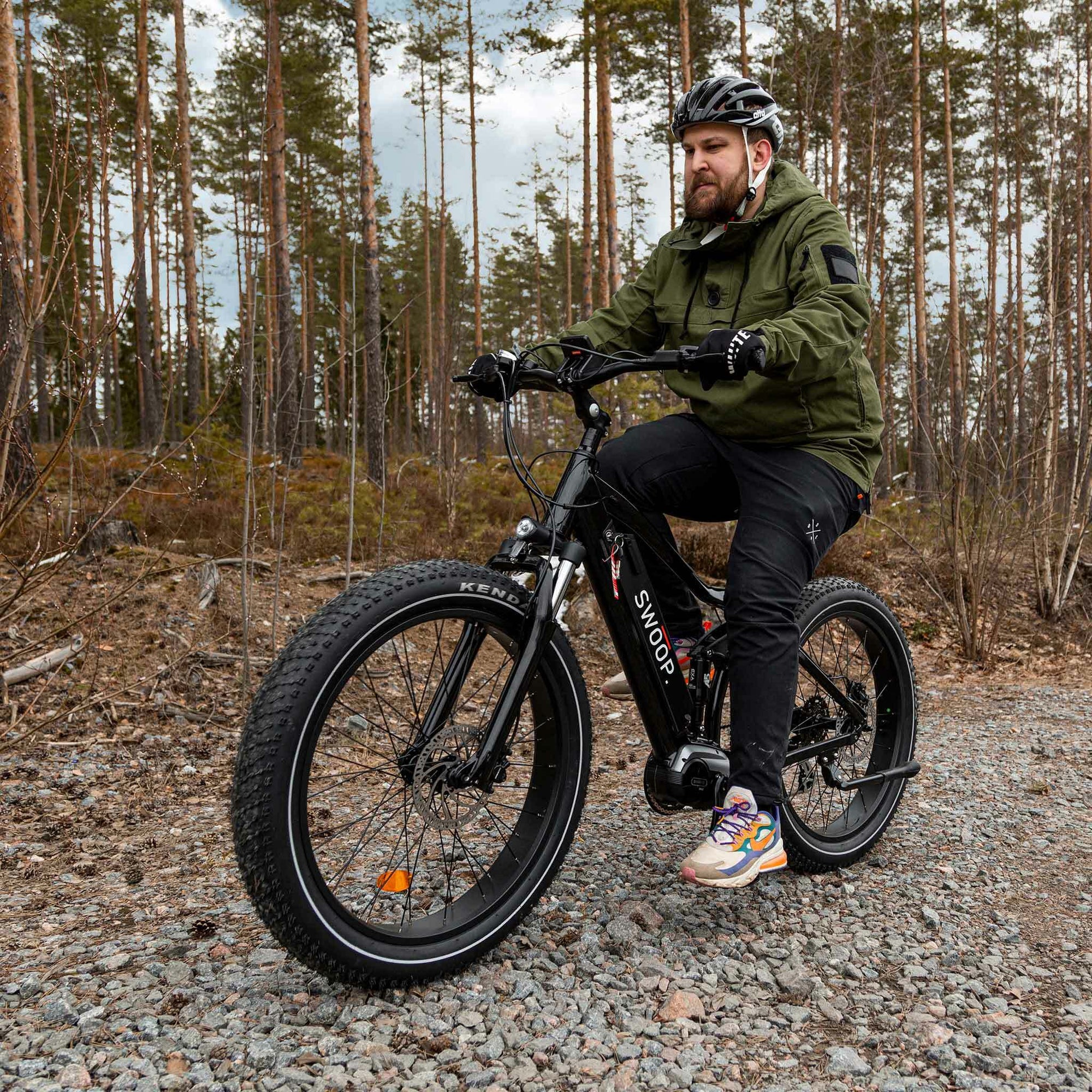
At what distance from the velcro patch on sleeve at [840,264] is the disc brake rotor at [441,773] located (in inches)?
64.7

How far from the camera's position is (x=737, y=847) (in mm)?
2490

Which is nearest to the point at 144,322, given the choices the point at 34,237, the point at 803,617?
the point at 34,237

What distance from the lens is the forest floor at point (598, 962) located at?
190cm

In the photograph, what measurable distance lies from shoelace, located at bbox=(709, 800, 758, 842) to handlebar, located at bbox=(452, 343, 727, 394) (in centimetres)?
120

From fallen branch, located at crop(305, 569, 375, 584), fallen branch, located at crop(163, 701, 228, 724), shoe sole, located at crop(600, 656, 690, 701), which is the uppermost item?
fallen branch, located at crop(305, 569, 375, 584)

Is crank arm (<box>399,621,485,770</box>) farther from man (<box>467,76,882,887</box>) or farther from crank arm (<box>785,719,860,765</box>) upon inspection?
crank arm (<box>785,719,860,765</box>)

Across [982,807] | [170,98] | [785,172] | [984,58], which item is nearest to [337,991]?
[785,172]

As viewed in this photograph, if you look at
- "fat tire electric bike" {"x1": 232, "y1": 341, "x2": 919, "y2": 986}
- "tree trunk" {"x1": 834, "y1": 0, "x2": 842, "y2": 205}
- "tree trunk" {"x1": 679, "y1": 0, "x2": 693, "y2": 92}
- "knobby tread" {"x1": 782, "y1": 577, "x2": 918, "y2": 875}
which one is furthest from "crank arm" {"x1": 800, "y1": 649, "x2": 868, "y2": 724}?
"tree trunk" {"x1": 679, "y1": 0, "x2": 693, "y2": 92}

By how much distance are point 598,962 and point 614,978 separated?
3.5 inches

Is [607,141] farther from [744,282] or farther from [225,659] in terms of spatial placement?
[744,282]

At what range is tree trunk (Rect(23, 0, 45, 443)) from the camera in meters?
3.11

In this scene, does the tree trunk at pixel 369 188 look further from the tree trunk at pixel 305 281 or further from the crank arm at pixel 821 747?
the crank arm at pixel 821 747

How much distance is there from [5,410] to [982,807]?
4165mm

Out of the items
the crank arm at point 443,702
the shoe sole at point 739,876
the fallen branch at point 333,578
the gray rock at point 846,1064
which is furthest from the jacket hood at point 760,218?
the fallen branch at point 333,578
